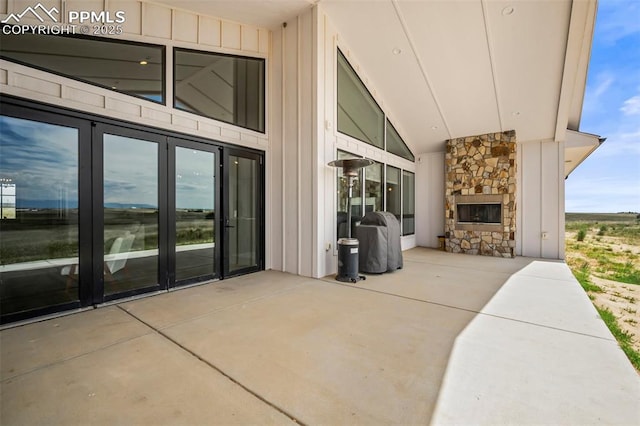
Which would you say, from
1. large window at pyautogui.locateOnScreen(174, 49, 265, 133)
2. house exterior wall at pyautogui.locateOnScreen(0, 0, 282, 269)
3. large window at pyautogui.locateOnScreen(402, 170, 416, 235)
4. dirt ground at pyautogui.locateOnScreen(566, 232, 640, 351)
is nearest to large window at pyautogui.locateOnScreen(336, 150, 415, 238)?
large window at pyautogui.locateOnScreen(402, 170, 416, 235)

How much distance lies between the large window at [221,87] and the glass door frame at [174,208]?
52 cm

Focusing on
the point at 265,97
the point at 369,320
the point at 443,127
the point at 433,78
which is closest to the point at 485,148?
the point at 443,127

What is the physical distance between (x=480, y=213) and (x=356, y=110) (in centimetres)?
461

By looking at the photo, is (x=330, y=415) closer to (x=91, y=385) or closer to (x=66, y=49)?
(x=91, y=385)

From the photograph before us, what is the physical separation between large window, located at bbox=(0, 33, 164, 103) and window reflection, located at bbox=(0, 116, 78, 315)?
0.68m

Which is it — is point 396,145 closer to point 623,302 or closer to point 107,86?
point 623,302

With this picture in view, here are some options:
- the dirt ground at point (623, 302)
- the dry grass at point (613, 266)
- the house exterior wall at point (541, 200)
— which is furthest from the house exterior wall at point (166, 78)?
the house exterior wall at point (541, 200)

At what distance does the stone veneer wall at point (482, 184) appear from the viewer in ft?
24.0

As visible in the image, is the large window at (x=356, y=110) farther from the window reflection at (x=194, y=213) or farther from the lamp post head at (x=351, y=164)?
the window reflection at (x=194, y=213)

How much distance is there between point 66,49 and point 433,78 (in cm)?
620

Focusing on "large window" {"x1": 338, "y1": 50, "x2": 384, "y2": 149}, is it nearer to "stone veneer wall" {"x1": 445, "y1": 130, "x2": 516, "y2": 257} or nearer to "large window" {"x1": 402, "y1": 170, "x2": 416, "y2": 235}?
"large window" {"x1": 402, "y1": 170, "x2": 416, "y2": 235}

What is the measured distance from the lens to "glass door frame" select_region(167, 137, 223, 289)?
4035 mm

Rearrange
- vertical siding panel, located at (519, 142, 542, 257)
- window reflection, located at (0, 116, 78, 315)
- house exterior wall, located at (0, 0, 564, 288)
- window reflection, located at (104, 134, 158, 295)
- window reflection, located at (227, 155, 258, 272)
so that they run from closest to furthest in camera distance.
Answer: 1. window reflection, located at (0, 116, 78, 315)
2. window reflection, located at (104, 134, 158, 295)
3. house exterior wall, located at (0, 0, 564, 288)
4. window reflection, located at (227, 155, 258, 272)
5. vertical siding panel, located at (519, 142, 542, 257)

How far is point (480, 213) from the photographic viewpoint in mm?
7840
